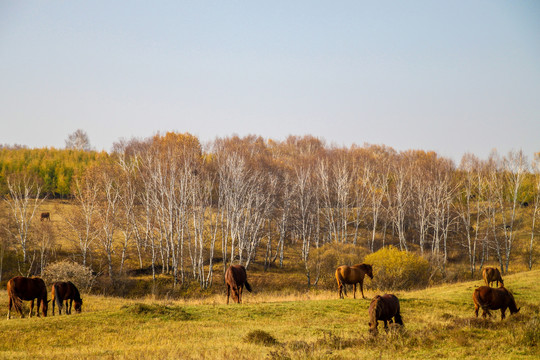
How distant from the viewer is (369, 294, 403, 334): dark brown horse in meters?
13.8

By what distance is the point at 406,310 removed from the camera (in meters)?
19.5

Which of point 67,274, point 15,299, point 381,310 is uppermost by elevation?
point 381,310

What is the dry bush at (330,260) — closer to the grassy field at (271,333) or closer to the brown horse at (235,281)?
the brown horse at (235,281)

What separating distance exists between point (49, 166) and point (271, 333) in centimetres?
7572

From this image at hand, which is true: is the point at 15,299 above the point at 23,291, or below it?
below

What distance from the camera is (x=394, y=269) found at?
3516 centimetres

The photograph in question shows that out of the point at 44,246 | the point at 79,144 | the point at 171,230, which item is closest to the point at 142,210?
the point at 44,246

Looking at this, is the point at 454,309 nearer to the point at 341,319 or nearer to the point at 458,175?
the point at 341,319

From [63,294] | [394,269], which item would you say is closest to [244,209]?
[394,269]

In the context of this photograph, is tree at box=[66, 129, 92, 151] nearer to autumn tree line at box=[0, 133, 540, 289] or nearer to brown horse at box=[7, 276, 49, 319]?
autumn tree line at box=[0, 133, 540, 289]

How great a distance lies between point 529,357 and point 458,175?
5825 cm

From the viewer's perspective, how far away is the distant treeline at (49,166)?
71938 millimetres

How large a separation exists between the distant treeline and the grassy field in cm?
5462

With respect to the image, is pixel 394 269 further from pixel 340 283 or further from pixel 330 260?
pixel 340 283
